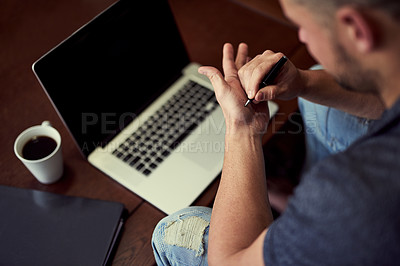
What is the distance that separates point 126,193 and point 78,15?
2.21 feet

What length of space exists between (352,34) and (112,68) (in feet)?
2.03

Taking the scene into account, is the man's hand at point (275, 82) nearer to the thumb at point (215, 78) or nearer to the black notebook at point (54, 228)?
the thumb at point (215, 78)

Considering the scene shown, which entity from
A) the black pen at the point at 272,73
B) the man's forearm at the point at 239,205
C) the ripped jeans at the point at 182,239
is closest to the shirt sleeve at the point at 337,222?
the man's forearm at the point at 239,205

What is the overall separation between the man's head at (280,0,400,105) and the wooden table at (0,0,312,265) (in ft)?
1.32

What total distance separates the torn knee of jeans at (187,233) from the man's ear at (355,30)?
→ 48cm

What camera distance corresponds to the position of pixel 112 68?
3.54ft

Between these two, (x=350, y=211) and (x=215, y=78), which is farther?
(x=215, y=78)

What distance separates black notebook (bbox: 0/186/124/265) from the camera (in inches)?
36.1

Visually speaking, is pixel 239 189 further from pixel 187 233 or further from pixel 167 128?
pixel 167 128

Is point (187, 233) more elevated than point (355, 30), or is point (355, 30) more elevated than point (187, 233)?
point (355, 30)

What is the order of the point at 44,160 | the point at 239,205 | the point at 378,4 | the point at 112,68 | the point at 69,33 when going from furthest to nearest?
the point at 69,33 → the point at 112,68 → the point at 44,160 → the point at 239,205 → the point at 378,4

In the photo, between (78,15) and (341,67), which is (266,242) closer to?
(341,67)

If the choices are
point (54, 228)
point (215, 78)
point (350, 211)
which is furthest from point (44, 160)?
point (350, 211)

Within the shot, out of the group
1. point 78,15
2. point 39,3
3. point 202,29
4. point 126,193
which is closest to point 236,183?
point 126,193
